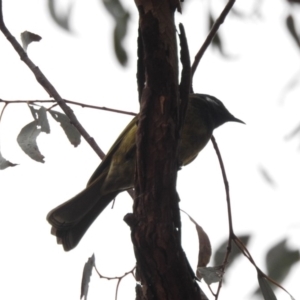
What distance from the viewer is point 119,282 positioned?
2.45 metres

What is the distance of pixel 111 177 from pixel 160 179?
50.6 inches

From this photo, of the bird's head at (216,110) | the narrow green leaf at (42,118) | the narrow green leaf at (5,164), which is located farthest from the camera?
the bird's head at (216,110)

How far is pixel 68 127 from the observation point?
285 centimetres

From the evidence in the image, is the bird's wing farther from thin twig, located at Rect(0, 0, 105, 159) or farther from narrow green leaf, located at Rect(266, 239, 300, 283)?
narrow green leaf, located at Rect(266, 239, 300, 283)

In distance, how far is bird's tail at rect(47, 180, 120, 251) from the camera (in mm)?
2988

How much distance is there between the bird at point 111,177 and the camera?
2.99 meters

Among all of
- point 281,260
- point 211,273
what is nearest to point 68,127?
point 211,273

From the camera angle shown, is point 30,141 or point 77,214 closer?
point 30,141

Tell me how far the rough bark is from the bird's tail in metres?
1.20

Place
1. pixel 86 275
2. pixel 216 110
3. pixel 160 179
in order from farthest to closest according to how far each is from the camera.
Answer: pixel 216 110 < pixel 86 275 < pixel 160 179

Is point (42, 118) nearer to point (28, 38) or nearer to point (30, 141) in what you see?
point (30, 141)

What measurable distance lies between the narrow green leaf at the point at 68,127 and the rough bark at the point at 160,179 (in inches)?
41.6

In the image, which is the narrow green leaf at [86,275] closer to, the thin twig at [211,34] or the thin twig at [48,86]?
the thin twig at [48,86]

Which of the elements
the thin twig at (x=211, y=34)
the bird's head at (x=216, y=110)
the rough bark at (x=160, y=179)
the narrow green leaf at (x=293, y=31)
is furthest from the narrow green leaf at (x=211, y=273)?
the bird's head at (x=216, y=110)
